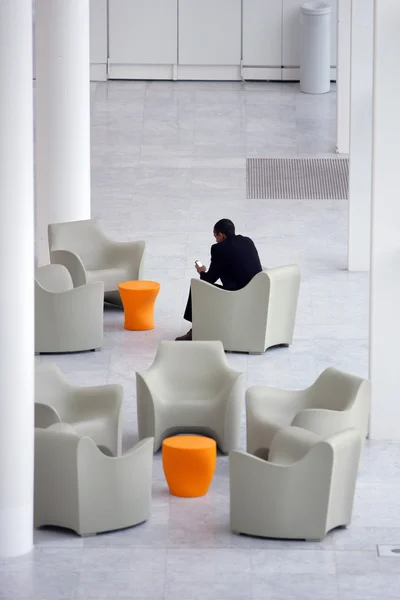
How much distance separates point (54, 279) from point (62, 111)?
282cm

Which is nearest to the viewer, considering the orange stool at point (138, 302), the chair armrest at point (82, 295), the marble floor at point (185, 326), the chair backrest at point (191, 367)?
the marble floor at point (185, 326)

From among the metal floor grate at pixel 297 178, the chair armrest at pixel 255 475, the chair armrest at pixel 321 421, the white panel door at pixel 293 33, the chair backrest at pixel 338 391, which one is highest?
the white panel door at pixel 293 33

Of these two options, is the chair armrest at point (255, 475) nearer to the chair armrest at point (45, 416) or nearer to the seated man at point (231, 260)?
the chair armrest at point (45, 416)

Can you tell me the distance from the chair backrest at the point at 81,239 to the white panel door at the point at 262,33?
37.2 ft

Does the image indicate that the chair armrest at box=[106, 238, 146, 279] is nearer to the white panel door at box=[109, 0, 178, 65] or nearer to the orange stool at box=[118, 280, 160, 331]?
the orange stool at box=[118, 280, 160, 331]

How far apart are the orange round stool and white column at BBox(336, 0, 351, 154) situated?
32.2 feet

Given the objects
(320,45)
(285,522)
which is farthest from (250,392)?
(320,45)

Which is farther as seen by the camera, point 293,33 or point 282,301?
point 293,33

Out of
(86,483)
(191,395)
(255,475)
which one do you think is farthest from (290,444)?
(191,395)

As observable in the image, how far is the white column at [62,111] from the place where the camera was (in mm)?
14117

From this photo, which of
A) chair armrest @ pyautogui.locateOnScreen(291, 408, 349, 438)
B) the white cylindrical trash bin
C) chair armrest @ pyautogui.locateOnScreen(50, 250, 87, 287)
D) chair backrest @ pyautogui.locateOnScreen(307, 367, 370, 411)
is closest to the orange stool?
chair armrest @ pyautogui.locateOnScreen(50, 250, 87, 287)

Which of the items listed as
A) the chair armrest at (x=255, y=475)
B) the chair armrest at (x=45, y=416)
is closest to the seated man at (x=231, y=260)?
the chair armrest at (x=45, y=416)

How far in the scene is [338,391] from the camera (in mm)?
9703

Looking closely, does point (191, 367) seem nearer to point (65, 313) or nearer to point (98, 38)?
point (65, 313)
